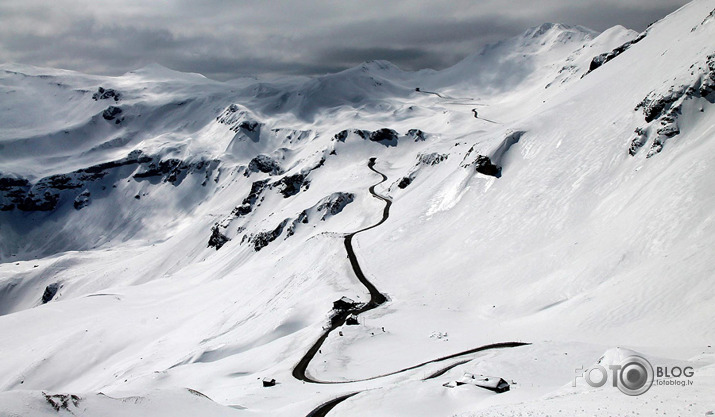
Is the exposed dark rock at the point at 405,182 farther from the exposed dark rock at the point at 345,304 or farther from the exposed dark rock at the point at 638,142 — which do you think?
the exposed dark rock at the point at 345,304

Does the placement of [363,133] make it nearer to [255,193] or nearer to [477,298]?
[255,193]

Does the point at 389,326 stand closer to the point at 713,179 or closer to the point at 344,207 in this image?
the point at 713,179

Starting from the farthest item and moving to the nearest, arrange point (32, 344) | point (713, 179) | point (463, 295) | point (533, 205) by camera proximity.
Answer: point (32, 344) < point (533, 205) < point (463, 295) < point (713, 179)

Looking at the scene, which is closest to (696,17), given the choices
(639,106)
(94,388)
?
(639,106)

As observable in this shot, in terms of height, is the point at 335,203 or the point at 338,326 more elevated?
the point at 335,203

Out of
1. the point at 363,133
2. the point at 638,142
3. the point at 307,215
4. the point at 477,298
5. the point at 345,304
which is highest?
the point at 363,133

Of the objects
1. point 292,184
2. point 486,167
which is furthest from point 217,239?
point 486,167

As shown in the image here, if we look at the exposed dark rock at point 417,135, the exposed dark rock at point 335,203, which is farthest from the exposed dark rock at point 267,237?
the exposed dark rock at point 417,135
